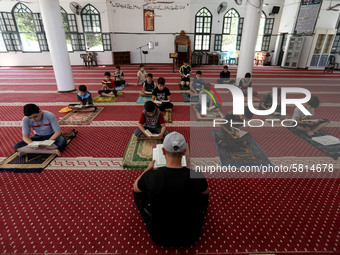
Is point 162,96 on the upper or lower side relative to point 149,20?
lower

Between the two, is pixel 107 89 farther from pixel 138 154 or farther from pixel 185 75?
pixel 138 154

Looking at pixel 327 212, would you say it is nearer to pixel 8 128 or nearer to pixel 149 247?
pixel 149 247

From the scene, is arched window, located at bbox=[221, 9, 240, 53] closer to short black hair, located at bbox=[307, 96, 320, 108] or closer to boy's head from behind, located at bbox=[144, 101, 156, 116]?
short black hair, located at bbox=[307, 96, 320, 108]

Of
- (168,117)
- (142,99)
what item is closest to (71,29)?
(142,99)

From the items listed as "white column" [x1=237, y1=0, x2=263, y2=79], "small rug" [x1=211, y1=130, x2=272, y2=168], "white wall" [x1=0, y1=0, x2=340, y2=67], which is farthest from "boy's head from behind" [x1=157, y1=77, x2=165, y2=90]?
"white wall" [x1=0, y1=0, x2=340, y2=67]

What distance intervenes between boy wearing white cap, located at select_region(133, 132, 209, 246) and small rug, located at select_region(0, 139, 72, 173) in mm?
1764

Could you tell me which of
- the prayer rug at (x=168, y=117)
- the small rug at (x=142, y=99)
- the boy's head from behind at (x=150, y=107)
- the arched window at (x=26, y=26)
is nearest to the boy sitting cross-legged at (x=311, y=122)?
the prayer rug at (x=168, y=117)

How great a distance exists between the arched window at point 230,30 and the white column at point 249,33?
6629mm

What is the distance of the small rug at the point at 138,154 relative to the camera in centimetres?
260

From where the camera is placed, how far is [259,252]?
1.60 meters

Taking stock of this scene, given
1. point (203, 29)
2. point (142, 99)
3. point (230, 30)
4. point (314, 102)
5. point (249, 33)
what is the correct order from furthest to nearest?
1. point (230, 30)
2. point (203, 29)
3. point (249, 33)
4. point (142, 99)
5. point (314, 102)

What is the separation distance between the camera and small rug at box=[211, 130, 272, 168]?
8.83ft

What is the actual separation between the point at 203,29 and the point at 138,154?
39.0ft

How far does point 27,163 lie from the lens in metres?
2.62
